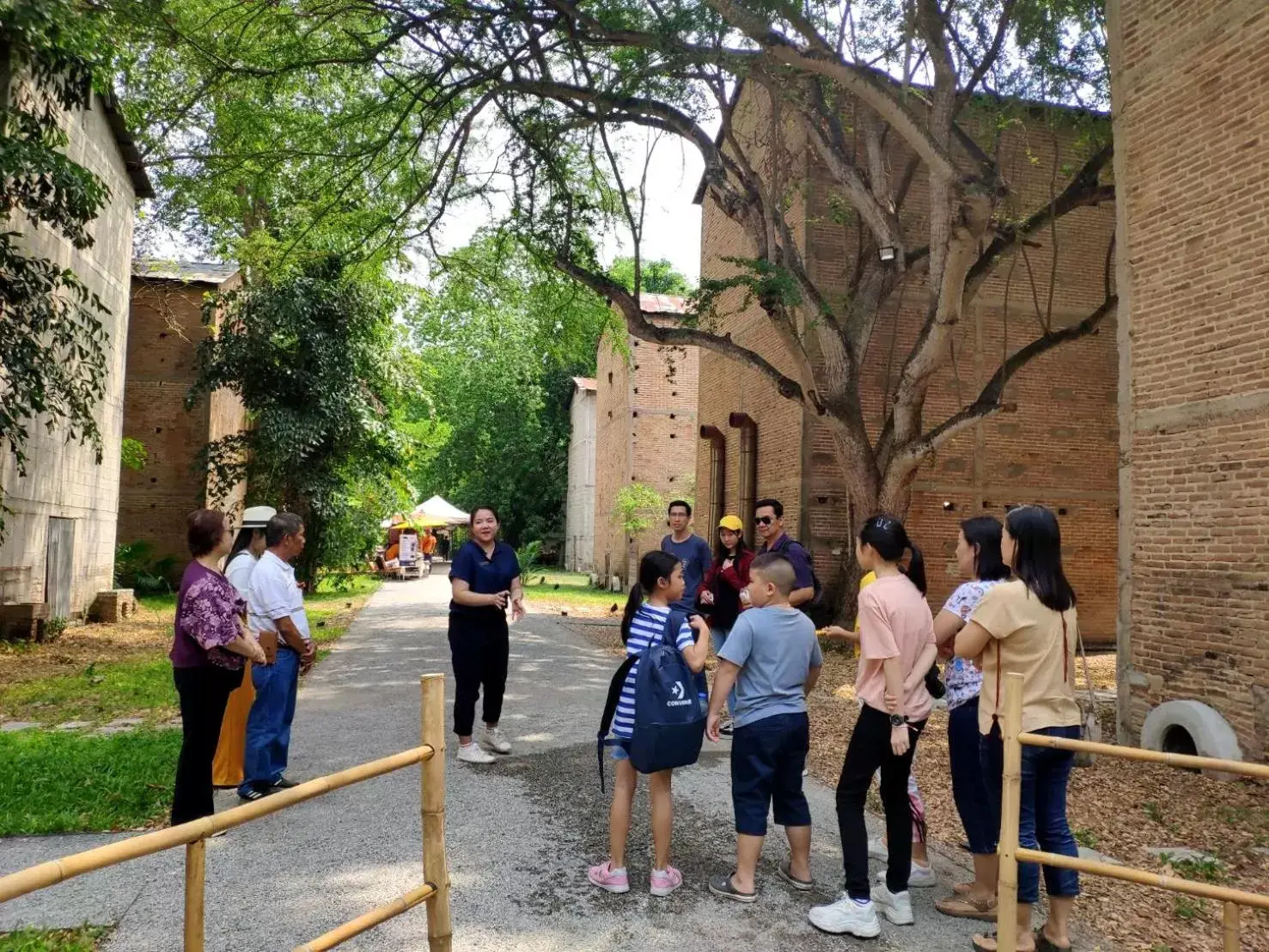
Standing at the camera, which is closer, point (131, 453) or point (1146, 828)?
point (1146, 828)

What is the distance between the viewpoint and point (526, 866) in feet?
15.3

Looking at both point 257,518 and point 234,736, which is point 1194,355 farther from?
point 234,736

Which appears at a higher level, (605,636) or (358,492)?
(358,492)

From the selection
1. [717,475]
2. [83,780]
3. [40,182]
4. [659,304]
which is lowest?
A: [83,780]

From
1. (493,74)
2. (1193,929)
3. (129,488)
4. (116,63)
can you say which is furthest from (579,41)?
(129,488)

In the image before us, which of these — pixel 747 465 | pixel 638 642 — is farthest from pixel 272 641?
pixel 747 465

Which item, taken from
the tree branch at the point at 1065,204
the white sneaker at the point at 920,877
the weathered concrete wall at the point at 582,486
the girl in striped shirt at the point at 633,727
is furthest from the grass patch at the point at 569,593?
the girl in striped shirt at the point at 633,727

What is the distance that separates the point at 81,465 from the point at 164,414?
6.56 meters

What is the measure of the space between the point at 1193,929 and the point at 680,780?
3.10 m

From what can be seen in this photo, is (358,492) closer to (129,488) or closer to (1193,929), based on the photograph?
(129,488)

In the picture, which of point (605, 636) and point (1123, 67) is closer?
point (1123, 67)

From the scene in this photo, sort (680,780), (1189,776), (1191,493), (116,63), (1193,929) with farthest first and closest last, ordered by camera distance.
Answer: (116,63)
(1191,493)
(1189,776)
(680,780)
(1193,929)

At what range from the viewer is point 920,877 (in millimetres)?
4652

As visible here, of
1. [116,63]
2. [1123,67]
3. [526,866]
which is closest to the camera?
[526,866]
